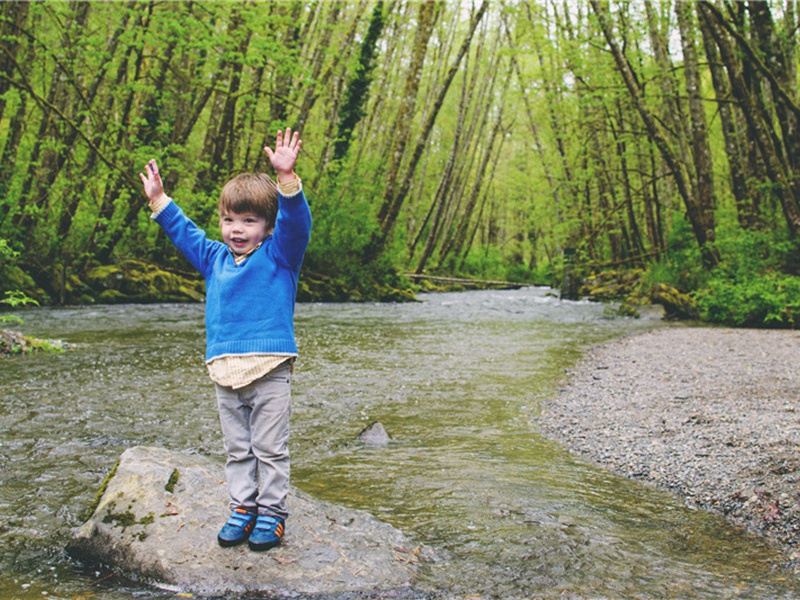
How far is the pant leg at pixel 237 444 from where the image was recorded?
279cm

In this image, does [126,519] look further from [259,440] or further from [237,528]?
[259,440]

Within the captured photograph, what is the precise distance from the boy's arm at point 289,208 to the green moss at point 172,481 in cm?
114

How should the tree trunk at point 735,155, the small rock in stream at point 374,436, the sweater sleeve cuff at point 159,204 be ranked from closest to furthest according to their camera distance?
the sweater sleeve cuff at point 159,204, the small rock in stream at point 374,436, the tree trunk at point 735,155

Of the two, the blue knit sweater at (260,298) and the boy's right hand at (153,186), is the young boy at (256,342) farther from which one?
the boy's right hand at (153,186)

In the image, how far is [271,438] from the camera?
2.74 meters

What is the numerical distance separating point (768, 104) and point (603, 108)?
236 inches

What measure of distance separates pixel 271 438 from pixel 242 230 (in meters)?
0.89

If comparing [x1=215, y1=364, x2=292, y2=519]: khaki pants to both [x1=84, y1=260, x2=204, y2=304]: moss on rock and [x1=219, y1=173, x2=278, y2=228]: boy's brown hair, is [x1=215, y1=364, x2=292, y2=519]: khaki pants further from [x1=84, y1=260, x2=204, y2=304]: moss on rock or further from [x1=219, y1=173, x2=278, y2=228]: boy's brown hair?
[x1=84, y1=260, x2=204, y2=304]: moss on rock

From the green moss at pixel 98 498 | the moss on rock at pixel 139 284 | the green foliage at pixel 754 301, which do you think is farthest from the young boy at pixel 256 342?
the moss on rock at pixel 139 284

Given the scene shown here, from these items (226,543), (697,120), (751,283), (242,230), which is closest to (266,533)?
(226,543)

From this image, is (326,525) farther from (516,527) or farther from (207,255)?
(207,255)

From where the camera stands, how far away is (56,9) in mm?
10336

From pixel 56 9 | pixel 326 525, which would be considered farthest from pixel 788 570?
pixel 56 9

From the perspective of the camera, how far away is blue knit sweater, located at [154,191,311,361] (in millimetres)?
2742
